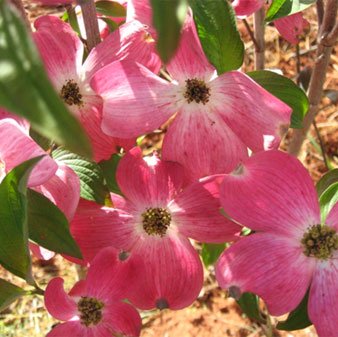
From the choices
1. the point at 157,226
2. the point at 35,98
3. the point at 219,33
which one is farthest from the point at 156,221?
the point at 35,98

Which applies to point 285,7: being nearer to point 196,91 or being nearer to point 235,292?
point 196,91

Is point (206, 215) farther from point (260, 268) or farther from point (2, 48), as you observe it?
point (2, 48)

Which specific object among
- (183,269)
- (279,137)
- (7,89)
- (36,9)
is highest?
(7,89)

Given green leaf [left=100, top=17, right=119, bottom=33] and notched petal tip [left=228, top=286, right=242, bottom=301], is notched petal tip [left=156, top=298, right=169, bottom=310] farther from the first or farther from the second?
green leaf [left=100, top=17, right=119, bottom=33]

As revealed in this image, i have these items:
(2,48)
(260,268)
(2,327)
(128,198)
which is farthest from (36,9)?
(2,48)

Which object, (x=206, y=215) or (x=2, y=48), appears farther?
(x=206, y=215)

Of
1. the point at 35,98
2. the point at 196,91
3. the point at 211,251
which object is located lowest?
the point at 211,251
